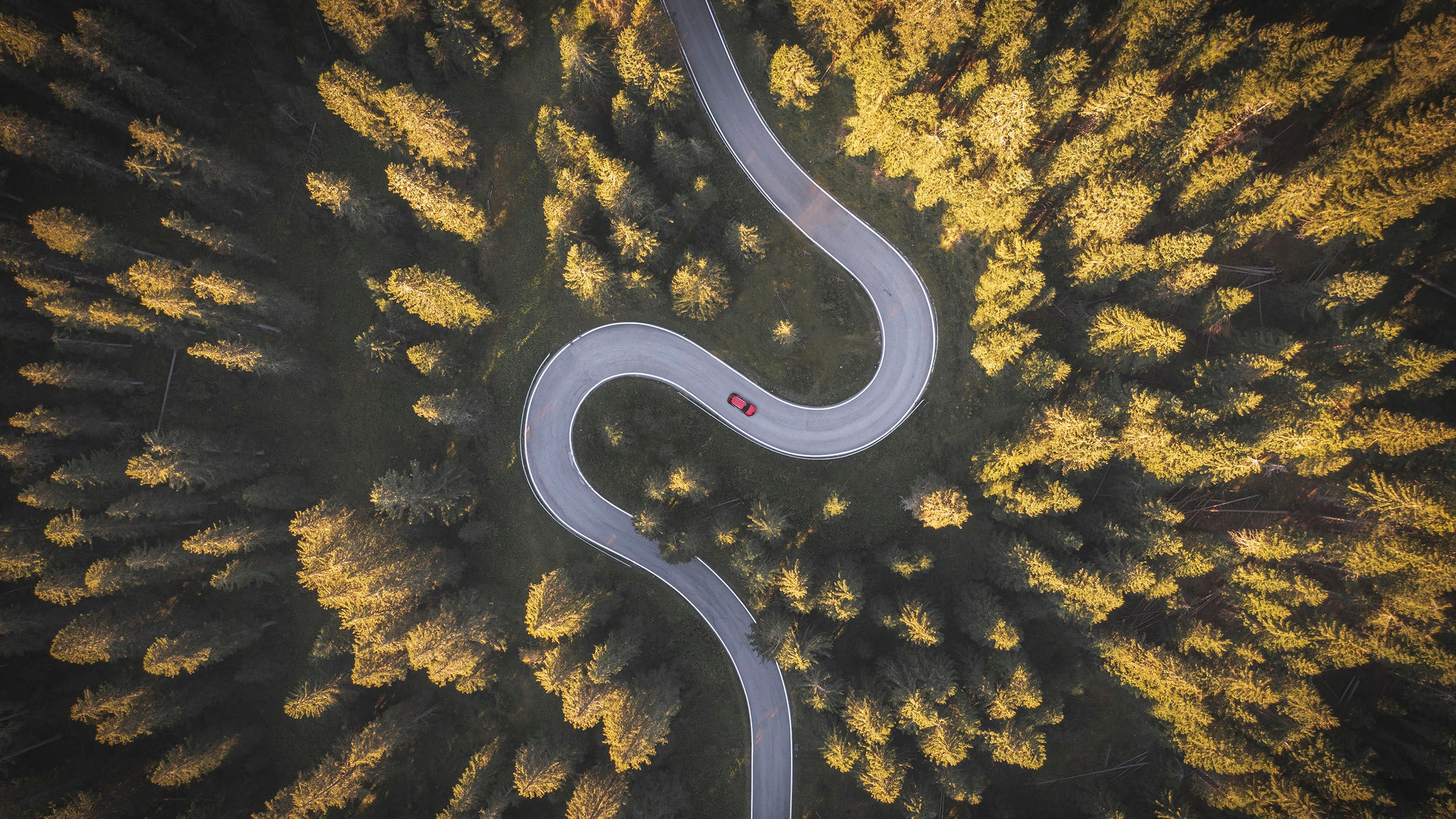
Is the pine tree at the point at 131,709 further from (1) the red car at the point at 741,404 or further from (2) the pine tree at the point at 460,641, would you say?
(1) the red car at the point at 741,404

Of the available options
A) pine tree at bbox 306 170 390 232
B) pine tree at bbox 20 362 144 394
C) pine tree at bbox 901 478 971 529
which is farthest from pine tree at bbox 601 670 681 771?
pine tree at bbox 20 362 144 394

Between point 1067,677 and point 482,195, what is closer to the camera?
point 1067,677

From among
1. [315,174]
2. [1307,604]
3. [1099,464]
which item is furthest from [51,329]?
[1307,604]

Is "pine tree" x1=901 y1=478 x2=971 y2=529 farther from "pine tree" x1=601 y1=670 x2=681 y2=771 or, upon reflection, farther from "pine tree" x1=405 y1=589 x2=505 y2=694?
"pine tree" x1=405 y1=589 x2=505 y2=694

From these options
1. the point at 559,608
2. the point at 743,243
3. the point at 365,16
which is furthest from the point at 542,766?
the point at 365,16

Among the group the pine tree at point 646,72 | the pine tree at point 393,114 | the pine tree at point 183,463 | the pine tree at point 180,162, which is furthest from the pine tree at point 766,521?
the pine tree at point 180,162

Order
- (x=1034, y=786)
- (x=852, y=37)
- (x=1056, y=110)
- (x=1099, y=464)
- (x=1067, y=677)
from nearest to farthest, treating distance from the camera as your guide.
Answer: (x=1056, y=110) < (x=852, y=37) < (x=1099, y=464) < (x=1067, y=677) < (x=1034, y=786)

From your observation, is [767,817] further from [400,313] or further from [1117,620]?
[400,313]

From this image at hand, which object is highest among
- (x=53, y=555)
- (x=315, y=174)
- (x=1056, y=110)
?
(x=1056, y=110)
